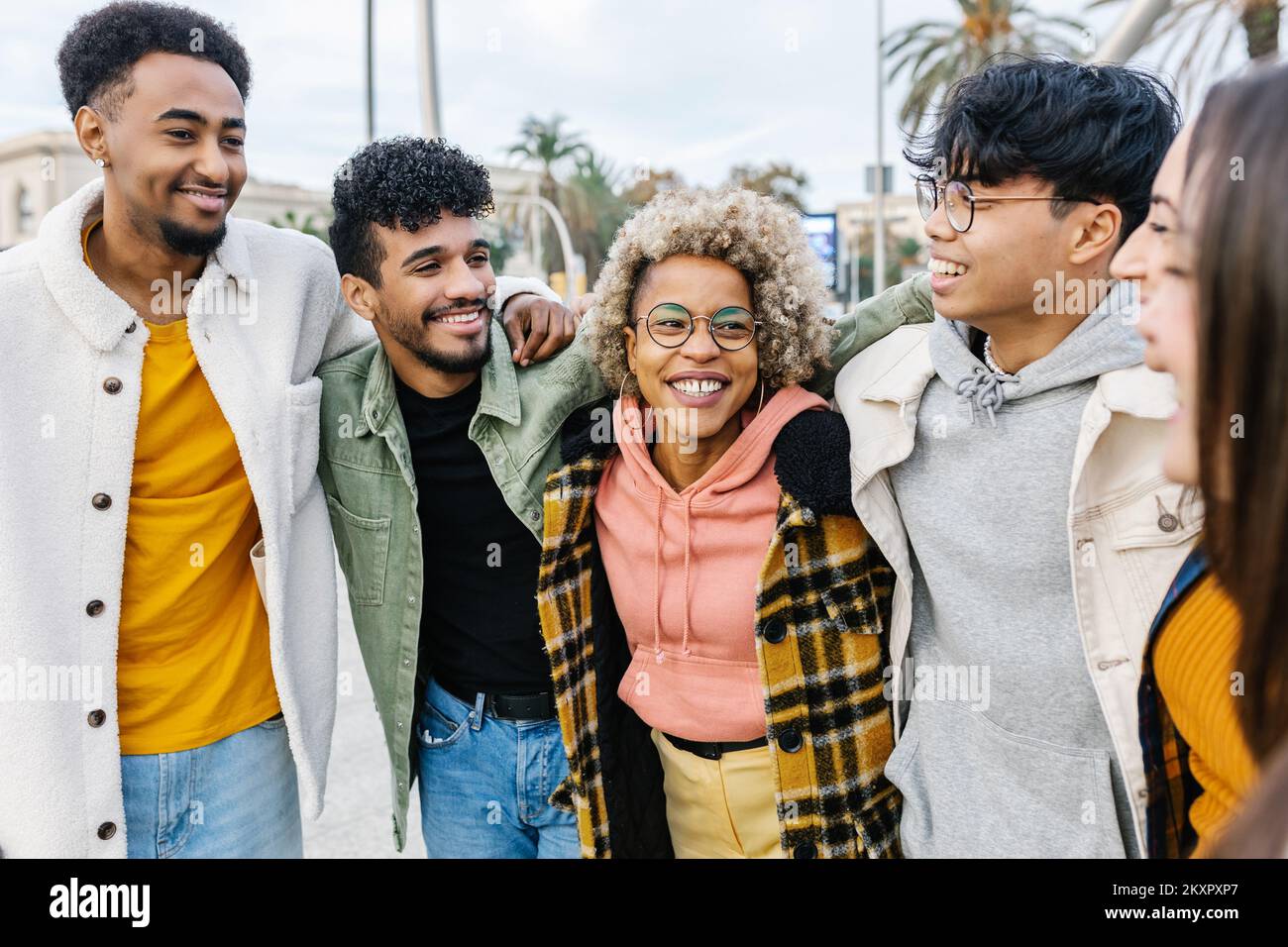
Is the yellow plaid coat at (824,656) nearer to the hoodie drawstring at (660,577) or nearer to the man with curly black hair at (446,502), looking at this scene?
the hoodie drawstring at (660,577)

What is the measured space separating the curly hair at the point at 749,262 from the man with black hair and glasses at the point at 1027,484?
0.29 metres

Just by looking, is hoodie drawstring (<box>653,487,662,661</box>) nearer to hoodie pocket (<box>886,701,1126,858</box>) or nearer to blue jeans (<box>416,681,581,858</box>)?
blue jeans (<box>416,681,581,858</box>)

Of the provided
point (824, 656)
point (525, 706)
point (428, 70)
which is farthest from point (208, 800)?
point (428, 70)

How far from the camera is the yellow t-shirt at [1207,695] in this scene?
1.80m

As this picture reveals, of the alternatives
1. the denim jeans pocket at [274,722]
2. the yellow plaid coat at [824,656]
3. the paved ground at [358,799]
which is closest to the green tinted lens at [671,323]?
the yellow plaid coat at [824,656]

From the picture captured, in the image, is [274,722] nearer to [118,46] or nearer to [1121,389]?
[118,46]

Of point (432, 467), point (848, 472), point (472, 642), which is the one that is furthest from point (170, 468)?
point (848, 472)

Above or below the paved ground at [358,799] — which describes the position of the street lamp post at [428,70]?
above

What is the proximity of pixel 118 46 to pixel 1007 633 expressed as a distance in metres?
2.91

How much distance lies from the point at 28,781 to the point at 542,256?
46676 mm

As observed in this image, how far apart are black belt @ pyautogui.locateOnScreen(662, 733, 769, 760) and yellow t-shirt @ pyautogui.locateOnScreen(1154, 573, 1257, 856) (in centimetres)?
100

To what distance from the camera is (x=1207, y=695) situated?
72.4 inches

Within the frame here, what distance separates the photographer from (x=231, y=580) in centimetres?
283
